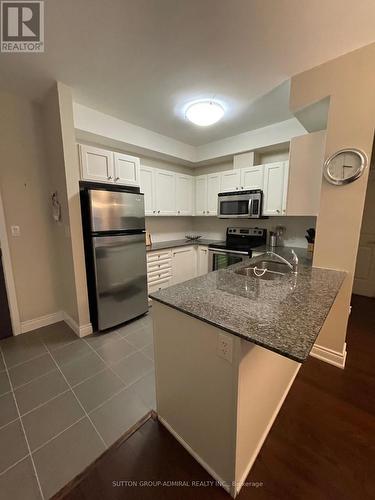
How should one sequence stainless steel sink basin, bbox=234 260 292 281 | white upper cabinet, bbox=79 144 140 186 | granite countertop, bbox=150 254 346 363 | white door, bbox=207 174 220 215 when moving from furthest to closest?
white door, bbox=207 174 220 215
white upper cabinet, bbox=79 144 140 186
stainless steel sink basin, bbox=234 260 292 281
granite countertop, bbox=150 254 346 363

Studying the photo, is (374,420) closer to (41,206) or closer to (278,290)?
(278,290)

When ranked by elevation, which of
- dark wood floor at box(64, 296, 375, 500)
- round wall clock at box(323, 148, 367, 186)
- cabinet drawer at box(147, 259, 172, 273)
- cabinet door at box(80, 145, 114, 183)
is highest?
cabinet door at box(80, 145, 114, 183)

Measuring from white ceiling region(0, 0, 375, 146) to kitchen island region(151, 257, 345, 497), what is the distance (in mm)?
1760

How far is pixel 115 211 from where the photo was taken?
2387 mm

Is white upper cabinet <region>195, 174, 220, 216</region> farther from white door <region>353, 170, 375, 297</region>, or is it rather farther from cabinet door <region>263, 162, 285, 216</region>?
white door <region>353, 170, 375, 297</region>

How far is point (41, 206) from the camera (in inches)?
98.6

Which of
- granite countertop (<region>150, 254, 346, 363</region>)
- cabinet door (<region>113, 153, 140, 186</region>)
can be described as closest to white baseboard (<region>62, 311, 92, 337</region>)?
granite countertop (<region>150, 254, 346, 363</region>)

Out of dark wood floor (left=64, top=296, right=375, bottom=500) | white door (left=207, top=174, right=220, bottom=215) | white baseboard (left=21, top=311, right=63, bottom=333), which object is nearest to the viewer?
dark wood floor (left=64, top=296, right=375, bottom=500)

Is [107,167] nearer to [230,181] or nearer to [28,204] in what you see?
[28,204]

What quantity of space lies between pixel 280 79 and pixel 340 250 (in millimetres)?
1684

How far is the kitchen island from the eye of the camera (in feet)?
2.98

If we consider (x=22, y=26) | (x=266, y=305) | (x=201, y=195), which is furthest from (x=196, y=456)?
(x=201, y=195)

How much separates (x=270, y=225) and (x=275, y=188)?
72cm

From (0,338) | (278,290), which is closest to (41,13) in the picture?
(278,290)
